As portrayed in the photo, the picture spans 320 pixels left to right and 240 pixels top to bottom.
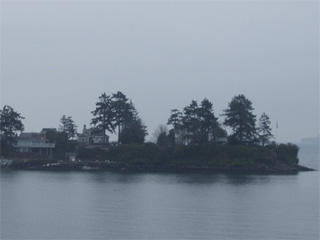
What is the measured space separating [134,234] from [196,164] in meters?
28.7

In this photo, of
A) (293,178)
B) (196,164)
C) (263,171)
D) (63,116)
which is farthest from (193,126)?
(63,116)

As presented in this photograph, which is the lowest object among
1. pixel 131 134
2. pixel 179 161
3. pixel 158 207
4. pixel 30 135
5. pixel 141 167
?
pixel 158 207

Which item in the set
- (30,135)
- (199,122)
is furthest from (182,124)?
(30,135)

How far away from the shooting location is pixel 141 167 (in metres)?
50.9

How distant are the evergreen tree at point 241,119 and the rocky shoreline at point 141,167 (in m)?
4.35

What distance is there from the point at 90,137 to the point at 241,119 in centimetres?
1568

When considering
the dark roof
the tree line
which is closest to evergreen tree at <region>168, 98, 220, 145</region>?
the tree line

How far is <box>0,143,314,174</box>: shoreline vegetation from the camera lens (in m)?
50.0

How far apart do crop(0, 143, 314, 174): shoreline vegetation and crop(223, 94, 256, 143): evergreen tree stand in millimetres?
2077

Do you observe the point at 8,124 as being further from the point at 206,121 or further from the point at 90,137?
the point at 206,121

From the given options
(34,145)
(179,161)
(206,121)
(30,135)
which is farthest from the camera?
(30,135)

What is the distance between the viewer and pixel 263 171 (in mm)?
49594

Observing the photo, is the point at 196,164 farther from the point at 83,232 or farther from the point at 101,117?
the point at 83,232

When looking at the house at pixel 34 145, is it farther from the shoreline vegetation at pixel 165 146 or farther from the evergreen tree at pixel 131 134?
the evergreen tree at pixel 131 134
